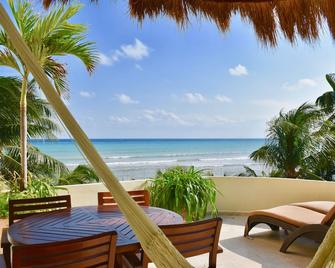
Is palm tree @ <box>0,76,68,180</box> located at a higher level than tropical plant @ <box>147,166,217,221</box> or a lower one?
higher

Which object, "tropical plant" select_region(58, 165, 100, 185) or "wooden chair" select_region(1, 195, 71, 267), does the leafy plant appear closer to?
"wooden chair" select_region(1, 195, 71, 267)

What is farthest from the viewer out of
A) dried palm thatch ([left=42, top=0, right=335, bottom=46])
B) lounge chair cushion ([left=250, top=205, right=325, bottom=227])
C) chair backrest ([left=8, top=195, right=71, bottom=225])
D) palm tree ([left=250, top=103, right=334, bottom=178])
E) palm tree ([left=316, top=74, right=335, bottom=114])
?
palm tree ([left=316, top=74, right=335, bottom=114])

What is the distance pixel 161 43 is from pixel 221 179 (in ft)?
70.8

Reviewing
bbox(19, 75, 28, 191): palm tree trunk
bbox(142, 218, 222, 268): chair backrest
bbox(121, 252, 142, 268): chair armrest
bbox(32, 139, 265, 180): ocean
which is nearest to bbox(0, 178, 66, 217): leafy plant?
bbox(19, 75, 28, 191): palm tree trunk

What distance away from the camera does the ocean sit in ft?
73.3

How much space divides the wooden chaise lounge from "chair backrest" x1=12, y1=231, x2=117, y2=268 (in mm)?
2115

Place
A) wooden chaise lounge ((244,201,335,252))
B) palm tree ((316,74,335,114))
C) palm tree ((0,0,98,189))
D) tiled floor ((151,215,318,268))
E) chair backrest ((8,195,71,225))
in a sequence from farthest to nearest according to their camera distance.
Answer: palm tree ((316,74,335,114))
palm tree ((0,0,98,189))
tiled floor ((151,215,318,268))
wooden chaise lounge ((244,201,335,252))
chair backrest ((8,195,71,225))

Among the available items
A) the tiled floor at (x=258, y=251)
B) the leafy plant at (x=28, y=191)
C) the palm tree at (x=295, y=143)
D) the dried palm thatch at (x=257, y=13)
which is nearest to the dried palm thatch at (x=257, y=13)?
the dried palm thatch at (x=257, y=13)

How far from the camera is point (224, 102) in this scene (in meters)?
26.8

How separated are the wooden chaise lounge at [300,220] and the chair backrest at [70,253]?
6.94 feet

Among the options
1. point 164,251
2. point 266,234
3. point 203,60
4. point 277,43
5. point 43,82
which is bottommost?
point 266,234

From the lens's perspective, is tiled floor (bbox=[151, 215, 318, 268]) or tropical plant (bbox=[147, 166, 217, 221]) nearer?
tiled floor (bbox=[151, 215, 318, 268])

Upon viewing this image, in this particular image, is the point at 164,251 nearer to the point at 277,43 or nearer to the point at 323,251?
the point at 323,251

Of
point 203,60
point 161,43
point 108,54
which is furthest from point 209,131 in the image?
point 108,54
